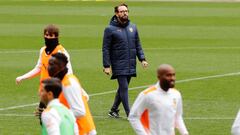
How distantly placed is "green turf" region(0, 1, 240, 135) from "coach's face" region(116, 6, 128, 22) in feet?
5.88

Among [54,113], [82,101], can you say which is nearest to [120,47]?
[82,101]

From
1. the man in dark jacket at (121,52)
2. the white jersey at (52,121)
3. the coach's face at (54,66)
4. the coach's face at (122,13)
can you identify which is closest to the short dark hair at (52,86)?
the white jersey at (52,121)

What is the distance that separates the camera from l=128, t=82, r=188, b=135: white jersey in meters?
9.87

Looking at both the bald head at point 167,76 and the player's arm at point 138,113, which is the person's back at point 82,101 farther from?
the bald head at point 167,76

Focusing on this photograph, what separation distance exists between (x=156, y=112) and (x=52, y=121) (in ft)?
5.49

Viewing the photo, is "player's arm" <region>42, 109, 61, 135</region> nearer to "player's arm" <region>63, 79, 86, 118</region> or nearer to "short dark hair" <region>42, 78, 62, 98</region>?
"short dark hair" <region>42, 78, 62, 98</region>

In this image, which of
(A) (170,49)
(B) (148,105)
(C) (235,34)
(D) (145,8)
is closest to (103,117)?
(B) (148,105)

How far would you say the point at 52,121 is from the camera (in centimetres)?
856

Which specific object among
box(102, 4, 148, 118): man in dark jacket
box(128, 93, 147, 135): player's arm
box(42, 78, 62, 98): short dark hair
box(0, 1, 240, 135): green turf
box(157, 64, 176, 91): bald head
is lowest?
box(0, 1, 240, 135): green turf

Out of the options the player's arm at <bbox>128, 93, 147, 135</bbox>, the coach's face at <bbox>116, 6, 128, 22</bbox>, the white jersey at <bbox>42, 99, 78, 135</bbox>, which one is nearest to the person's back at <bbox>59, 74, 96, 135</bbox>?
the player's arm at <bbox>128, 93, 147, 135</bbox>

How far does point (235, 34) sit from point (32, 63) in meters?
10.3

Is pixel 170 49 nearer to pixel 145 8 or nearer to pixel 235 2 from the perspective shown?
pixel 145 8

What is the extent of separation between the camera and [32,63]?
23938 millimetres

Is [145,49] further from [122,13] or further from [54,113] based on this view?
[54,113]
